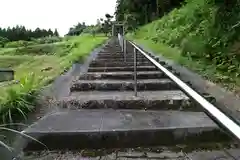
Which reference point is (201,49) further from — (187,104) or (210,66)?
(187,104)

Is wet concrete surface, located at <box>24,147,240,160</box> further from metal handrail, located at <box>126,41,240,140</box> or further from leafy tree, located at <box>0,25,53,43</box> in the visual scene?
leafy tree, located at <box>0,25,53,43</box>

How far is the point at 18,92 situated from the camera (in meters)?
3.09

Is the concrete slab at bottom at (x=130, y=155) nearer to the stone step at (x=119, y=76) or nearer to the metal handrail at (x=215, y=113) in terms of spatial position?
the metal handrail at (x=215, y=113)

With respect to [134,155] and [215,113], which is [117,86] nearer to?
[134,155]

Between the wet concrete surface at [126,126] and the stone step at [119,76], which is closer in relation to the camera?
the wet concrete surface at [126,126]

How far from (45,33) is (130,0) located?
1699 cm

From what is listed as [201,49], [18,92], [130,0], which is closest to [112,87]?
[18,92]

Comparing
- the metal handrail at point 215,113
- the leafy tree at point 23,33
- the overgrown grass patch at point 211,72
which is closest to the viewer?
the metal handrail at point 215,113

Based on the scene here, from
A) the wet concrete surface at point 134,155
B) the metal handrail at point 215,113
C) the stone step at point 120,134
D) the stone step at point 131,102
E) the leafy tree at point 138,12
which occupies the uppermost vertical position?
the leafy tree at point 138,12

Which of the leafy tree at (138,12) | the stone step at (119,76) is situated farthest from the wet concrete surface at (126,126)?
the leafy tree at (138,12)

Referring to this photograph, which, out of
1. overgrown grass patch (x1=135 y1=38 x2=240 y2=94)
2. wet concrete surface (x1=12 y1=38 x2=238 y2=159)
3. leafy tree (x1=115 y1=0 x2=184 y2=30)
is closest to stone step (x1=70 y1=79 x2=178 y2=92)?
wet concrete surface (x1=12 y1=38 x2=238 y2=159)

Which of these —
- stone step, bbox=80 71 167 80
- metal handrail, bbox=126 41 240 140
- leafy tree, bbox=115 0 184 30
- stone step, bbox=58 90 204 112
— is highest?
leafy tree, bbox=115 0 184 30

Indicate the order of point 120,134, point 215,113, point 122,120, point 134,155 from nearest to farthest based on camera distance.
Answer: point 215,113 → point 134,155 → point 120,134 → point 122,120

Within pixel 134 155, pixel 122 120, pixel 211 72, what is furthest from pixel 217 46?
pixel 134 155
